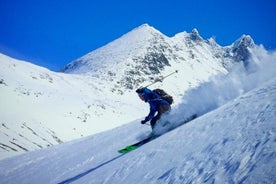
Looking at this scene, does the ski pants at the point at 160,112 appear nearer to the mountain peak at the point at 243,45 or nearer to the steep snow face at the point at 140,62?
the steep snow face at the point at 140,62

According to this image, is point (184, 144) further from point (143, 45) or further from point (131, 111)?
point (143, 45)

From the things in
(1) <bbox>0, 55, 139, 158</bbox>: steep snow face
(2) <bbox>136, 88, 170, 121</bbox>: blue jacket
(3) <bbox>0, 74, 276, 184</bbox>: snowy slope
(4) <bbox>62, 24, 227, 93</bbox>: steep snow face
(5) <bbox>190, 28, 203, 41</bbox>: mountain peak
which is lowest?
(3) <bbox>0, 74, 276, 184</bbox>: snowy slope

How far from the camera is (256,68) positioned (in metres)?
12.3

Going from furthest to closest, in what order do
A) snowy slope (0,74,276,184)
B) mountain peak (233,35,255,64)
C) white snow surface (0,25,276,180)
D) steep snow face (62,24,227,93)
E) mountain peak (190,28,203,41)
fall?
mountain peak (190,28,203,41) → mountain peak (233,35,255,64) → steep snow face (62,24,227,93) → white snow surface (0,25,276,180) → snowy slope (0,74,276,184)

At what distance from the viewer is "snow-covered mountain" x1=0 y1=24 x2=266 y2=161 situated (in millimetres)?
29391

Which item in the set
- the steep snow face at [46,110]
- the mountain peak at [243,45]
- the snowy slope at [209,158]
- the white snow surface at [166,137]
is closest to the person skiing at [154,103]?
the white snow surface at [166,137]

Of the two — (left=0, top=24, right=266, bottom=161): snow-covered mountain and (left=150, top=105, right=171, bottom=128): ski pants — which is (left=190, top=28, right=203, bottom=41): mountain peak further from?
(left=150, top=105, right=171, bottom=128): ski pants

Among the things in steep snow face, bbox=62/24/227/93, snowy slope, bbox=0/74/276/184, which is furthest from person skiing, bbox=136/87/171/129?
steep snow face, bbox=62/24/227/93

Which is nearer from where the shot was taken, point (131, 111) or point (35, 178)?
point (35, 178)

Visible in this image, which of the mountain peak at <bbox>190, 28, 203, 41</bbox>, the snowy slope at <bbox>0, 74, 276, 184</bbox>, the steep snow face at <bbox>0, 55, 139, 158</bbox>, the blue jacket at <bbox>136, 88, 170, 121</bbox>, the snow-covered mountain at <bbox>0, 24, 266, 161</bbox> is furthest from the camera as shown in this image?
the mountain peak at <bbox>190, 28, 203, 41</bbox>

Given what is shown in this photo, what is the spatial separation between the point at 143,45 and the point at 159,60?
378 inches

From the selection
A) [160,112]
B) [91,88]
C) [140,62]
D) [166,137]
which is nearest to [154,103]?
[160,112]

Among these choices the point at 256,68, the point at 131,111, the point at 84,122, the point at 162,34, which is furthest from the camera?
the point at 162,34

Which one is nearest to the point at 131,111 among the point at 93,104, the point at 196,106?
the point at 93,104
